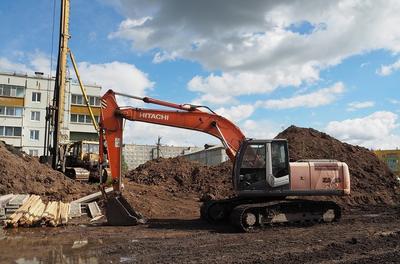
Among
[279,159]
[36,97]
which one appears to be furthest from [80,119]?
[279,159]

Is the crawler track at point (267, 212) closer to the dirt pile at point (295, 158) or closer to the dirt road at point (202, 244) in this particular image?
the dirt road at point (202, 244)

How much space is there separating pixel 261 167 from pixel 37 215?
6761 millimetres

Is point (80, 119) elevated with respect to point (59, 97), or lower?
elevated

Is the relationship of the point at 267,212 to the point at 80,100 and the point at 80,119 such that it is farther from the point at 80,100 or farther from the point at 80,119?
the point at 80,100

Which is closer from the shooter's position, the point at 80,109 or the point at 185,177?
the point at 185,177

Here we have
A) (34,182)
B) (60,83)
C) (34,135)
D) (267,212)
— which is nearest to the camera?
(267,212)

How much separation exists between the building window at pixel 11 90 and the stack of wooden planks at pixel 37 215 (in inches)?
1751

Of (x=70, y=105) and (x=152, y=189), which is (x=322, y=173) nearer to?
(x=152, y=189)

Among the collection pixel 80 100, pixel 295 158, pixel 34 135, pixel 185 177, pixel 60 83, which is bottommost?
pixel 185 177

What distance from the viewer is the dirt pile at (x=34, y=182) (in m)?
17.9

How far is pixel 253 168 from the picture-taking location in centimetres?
1330

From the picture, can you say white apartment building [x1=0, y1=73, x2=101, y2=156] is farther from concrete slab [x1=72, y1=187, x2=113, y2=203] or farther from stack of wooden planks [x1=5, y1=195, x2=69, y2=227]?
stack of wooden planks [x1=5, y1=195, x2=69, y2=227]

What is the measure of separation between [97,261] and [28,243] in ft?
9.71

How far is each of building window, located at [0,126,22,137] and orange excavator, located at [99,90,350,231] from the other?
4578cm
